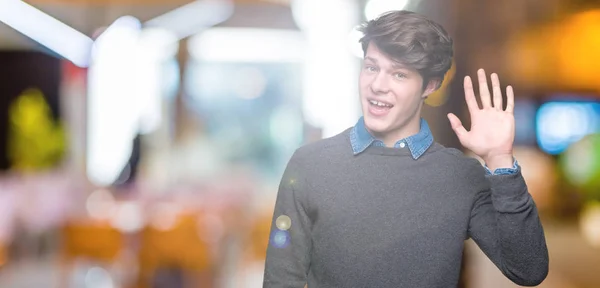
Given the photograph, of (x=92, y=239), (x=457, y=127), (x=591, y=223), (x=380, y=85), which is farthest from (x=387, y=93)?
(x=591, y=223)

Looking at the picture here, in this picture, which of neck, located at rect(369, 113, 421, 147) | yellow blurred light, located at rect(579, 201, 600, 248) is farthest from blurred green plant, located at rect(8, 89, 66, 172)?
neck, located at rect(369, 113, 421, 147)

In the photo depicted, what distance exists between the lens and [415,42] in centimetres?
114

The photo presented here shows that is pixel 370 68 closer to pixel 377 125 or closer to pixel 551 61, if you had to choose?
pixel 377 125

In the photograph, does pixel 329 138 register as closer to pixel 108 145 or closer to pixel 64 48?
pixel 64 48

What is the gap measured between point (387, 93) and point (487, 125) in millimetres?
172

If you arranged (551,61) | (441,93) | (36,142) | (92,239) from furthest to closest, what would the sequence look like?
(36,142) < (551,61) < (92,239) < (441,93)

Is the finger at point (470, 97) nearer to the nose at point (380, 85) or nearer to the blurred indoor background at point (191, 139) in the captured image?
the nose at point (380, 85)

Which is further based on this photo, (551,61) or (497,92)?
(551,61)

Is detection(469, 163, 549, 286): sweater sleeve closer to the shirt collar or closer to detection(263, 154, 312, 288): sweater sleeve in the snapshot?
the shirt collar

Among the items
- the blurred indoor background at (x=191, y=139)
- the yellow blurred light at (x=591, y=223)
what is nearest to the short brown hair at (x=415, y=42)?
the blurred indoor background at (x=191, y=139)

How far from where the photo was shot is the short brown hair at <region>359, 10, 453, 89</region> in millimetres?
1134

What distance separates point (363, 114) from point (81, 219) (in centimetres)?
373

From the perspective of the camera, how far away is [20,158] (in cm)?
721

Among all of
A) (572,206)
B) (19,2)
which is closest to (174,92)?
(572,206)
